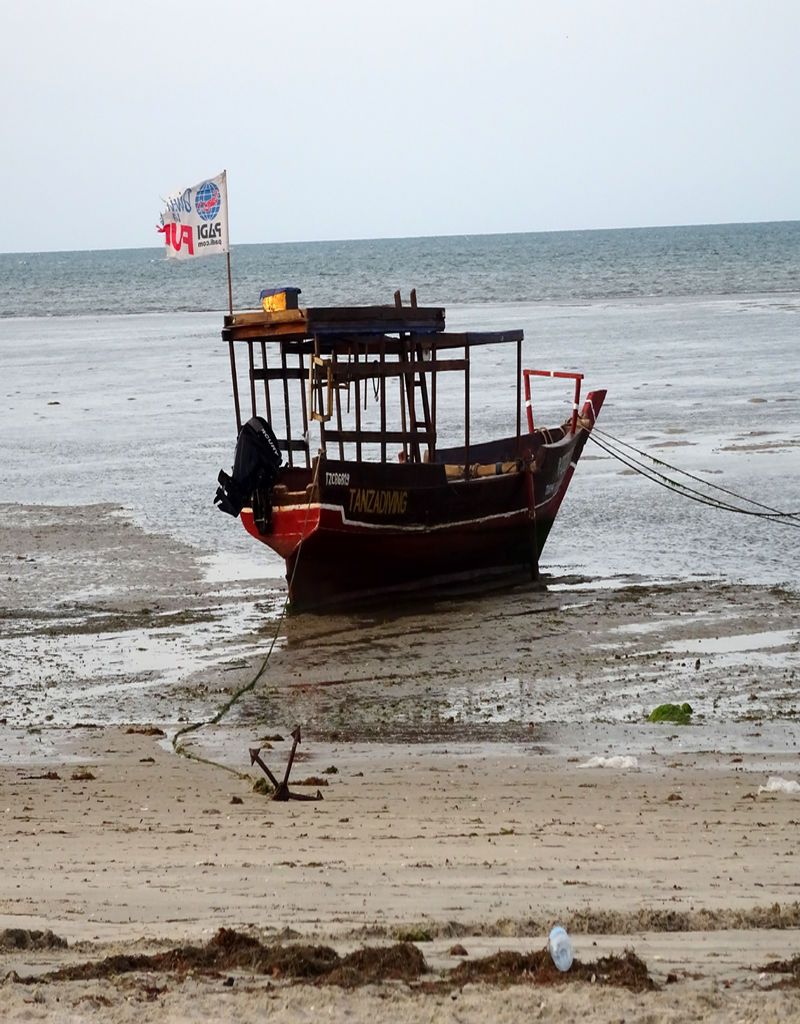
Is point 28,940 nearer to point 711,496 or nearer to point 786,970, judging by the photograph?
point 786,970

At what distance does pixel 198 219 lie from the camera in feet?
49.2

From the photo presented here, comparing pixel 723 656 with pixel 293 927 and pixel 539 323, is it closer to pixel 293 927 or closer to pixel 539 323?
pixel 293 927

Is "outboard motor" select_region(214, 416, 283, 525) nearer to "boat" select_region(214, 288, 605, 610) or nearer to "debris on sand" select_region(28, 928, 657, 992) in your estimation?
"boat" select_region(214, 288, 605, 610)

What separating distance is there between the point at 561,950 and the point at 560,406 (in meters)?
23.8

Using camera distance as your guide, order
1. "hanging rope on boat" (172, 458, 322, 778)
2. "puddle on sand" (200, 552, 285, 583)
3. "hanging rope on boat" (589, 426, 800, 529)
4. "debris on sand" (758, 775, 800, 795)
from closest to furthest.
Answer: "debris on sand" (758, 775, 800, 795), "hanging rope on boat" (172, 458, 322, 778), "puddle on sand" (200, 552, 285, 583), "hanging rope on boat" (589, 426, 800, 529)

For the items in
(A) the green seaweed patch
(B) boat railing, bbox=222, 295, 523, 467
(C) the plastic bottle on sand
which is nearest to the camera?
(C) the plastic bottle on sand

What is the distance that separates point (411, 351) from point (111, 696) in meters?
5.31

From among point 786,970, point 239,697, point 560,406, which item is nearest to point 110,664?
point 239,697

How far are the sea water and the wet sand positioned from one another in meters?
2.26

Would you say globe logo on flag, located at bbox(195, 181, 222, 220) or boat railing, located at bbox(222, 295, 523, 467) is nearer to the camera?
boat railing, located at bbox(222, 295, 523, 467)

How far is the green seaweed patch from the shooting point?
9.81m

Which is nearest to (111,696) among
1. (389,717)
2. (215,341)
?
(389,717)

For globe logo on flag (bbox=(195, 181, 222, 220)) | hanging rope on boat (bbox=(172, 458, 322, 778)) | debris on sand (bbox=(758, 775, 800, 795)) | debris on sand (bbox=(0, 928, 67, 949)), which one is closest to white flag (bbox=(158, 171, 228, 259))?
globe logo on flag (bbox=(195, 181, 222, 220))

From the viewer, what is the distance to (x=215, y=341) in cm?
4778
